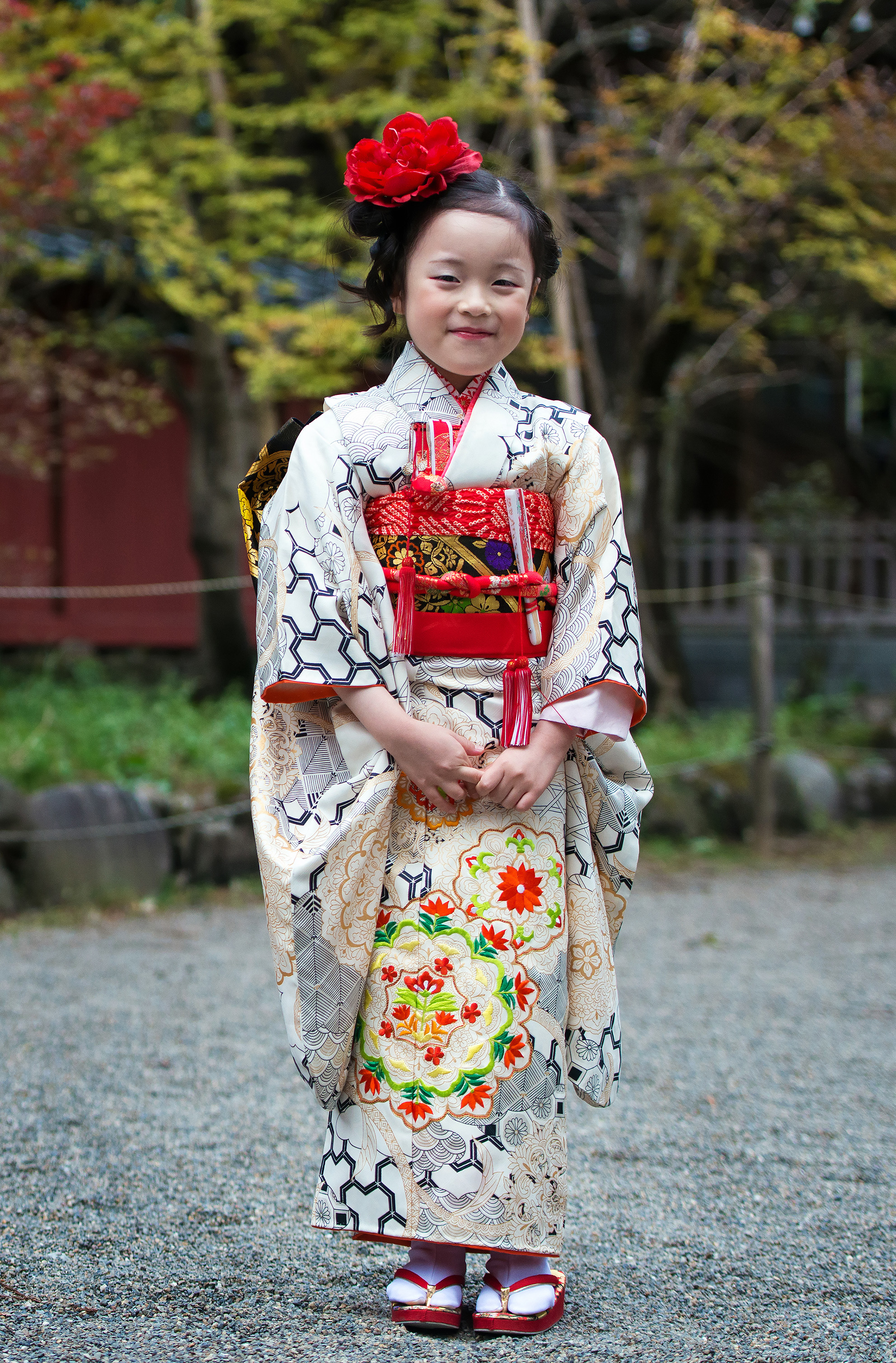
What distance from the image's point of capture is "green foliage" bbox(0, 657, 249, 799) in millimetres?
5129

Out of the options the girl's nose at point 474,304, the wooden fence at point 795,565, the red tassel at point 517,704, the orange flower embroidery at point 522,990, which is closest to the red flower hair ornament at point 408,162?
the girl's nose at point 474,304

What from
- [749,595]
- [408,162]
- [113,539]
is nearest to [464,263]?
[408,162]

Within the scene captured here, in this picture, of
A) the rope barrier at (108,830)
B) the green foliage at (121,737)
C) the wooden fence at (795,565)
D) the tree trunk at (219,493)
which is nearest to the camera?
the rope barrier at (108,830)

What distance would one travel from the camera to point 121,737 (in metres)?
5.77

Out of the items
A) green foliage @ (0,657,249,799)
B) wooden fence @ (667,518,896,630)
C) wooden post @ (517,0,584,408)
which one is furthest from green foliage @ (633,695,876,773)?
green foliage @ (0,657,249,799)

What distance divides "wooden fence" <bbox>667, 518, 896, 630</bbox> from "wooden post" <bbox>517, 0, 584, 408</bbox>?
9.16 feet

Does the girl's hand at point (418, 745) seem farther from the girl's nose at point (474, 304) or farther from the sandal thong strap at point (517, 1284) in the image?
the sandal thong strap at point (517, 1284)

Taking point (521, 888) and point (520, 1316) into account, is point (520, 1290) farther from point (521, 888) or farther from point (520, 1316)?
point (521, 888)

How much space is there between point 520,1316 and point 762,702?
4601 millimetres

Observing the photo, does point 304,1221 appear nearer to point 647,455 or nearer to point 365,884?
point 365,884

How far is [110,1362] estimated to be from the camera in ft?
5.40

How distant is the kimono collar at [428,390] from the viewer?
194cm

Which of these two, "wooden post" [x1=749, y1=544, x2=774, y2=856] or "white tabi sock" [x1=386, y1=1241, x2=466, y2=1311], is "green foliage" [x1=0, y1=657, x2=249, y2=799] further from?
"white tabi sock" [x1=386, y1=1241, x2=466, y2=1311]

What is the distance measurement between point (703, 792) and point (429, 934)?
477cm
